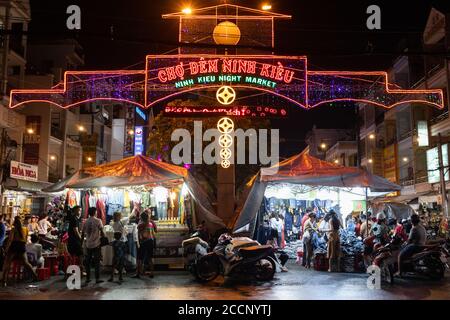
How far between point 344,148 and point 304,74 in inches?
1510

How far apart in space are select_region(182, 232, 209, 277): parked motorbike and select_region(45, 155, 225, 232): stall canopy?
1901 mm

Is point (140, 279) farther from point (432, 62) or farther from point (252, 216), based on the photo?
point (432, 62)

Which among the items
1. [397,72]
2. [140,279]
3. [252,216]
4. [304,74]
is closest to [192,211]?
[252,216]

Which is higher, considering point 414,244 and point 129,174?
point 129,174

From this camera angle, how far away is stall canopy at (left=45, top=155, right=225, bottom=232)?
14.0 m

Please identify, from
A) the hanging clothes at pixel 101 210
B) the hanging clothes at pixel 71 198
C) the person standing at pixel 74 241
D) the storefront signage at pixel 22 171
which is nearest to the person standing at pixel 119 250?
the person standing at pixel 74 241

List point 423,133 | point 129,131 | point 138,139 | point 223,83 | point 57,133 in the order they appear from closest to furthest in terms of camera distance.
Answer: point 223,83 < point 423,133 < point 138,139 < point 57,133 < point 129,131

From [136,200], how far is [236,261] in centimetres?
710

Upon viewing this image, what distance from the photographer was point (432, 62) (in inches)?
1122

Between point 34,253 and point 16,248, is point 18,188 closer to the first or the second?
point 34,253

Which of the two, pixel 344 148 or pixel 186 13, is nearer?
pixel 186 13

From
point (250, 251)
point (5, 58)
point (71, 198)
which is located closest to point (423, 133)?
point (250, 251)

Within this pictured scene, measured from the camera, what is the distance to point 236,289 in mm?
10719

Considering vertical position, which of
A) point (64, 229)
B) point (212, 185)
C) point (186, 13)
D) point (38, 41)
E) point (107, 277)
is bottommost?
point (107, 277)
